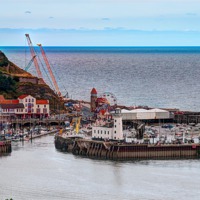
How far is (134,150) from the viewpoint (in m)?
102

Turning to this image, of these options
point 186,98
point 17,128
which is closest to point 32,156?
point 17,128

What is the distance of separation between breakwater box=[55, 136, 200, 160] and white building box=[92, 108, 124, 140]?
5.47 ft

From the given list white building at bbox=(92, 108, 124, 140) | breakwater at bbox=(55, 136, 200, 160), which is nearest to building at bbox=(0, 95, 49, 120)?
white building at bbox=(92, 108, 124, 140)

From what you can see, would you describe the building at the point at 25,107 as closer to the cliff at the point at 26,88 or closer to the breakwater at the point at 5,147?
the cliff at the point at 26,88

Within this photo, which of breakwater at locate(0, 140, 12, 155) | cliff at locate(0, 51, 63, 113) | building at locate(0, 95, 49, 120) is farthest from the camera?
cliff at locate(0, 51, 63, 113)

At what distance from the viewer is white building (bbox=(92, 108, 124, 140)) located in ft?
346

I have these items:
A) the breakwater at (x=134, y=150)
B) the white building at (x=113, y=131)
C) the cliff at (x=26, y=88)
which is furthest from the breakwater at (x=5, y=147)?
the cliff at (x=26, y=88)

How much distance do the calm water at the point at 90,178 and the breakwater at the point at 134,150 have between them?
229cm

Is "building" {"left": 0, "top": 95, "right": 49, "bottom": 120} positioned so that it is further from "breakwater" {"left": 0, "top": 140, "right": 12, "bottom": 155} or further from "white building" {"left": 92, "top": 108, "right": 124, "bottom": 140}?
"white building" {"left": 92, "top": 108, "right": 124, "bottom": 140}

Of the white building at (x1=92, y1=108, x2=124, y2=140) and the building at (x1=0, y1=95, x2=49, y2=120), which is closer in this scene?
the white building at (x1=92, y1=108, x2=124, y2=140)

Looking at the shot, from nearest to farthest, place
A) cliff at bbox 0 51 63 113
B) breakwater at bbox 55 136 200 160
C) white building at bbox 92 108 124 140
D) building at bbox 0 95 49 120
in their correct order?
breakwater at bbox 55 136 200 160 → white building at bbox 92 108 124 140 → building at bbox 0 95 49 120 → cliff at bbox 0 51 63 113

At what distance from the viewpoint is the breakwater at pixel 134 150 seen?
336 feet

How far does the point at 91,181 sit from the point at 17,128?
37467mm

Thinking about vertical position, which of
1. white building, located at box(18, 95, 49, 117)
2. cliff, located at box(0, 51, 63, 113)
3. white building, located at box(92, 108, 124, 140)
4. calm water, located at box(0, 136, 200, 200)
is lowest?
calm water, located at box(0, 136, 200, 200)
